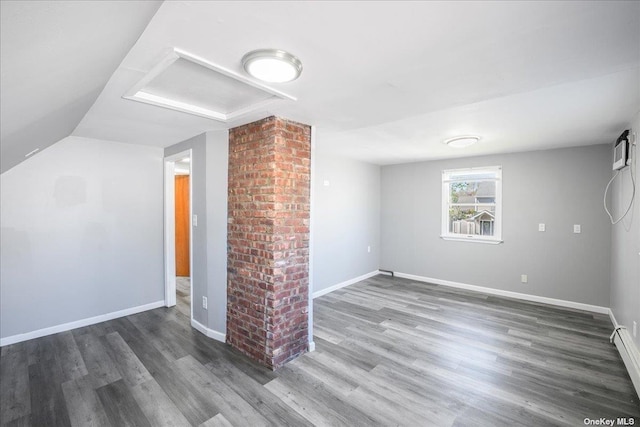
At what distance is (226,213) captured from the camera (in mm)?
3043

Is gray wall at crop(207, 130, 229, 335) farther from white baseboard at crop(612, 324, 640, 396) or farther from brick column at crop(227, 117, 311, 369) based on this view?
white baseboard at crop(612, 324, 640, 396)

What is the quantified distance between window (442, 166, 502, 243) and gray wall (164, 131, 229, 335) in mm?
4023

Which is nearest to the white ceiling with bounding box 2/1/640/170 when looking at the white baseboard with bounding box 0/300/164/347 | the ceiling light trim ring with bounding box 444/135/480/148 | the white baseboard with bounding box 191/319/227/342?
the ceiling light trim ring with bounding box 444/135/480/148

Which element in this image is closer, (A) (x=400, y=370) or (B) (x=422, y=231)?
(A) (x=400, y=370)

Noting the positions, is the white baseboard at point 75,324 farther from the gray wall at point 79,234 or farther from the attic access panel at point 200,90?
the attic access panel at point 200,90

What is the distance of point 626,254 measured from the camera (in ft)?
9.46

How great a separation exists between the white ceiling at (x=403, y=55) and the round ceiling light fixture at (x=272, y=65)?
0.05 meters

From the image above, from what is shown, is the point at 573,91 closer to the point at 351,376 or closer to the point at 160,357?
the point at 351,376

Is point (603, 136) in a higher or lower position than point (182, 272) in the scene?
higher

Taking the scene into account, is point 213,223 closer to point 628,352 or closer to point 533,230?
point 628,352

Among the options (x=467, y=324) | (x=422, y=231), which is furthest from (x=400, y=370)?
(x=422, y=231)

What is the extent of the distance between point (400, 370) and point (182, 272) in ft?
15.8

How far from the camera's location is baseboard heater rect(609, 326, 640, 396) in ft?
7.47

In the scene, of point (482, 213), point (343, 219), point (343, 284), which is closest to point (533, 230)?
point (482, 213)
